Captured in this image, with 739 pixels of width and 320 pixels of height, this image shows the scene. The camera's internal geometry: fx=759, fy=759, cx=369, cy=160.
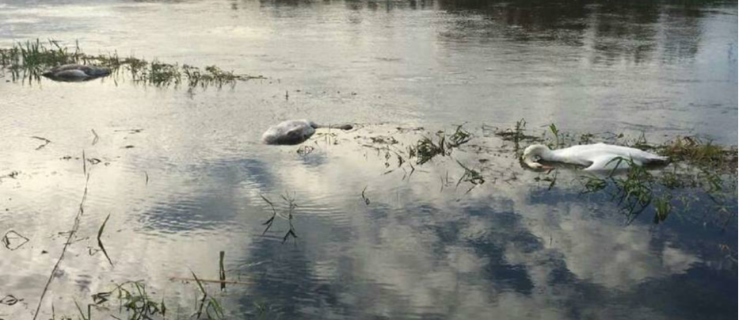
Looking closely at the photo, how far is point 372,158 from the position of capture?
26.0ft

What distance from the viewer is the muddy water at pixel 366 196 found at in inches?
187

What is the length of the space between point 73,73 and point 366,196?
8.07m

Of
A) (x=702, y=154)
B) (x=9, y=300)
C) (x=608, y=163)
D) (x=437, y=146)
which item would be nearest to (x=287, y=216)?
(x=9, y=300)

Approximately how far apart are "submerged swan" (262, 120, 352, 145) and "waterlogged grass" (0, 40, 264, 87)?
3849 mm

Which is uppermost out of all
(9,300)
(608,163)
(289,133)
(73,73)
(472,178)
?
(73,73)

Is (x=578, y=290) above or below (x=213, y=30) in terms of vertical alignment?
below

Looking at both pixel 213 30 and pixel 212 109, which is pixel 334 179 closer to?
pixel 212 109

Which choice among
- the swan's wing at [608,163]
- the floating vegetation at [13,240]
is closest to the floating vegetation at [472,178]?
the swan's wing at [608,163]

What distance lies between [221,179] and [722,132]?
591 cm

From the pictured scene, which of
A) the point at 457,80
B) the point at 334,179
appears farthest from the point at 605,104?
the point at 334,179

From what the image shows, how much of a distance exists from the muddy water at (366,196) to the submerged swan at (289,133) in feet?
0.60

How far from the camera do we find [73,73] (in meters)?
12.8

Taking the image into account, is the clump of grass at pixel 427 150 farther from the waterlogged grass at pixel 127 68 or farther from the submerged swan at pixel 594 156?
the waterlogged grass at pixel 127 68

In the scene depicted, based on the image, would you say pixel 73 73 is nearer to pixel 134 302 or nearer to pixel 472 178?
pixel 472 178
